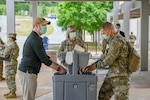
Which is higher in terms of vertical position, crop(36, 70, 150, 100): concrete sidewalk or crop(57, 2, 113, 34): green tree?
crop(57, 2, 113, 34): green tree

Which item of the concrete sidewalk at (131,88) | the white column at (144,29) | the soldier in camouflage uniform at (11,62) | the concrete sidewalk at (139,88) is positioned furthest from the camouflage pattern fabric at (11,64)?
the white column at (144,29)

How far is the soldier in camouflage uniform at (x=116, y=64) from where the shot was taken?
4.52m

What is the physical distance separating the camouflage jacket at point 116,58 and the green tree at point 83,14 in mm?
20882

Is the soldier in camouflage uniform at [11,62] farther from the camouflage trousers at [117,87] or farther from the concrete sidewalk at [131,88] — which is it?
the camouflage trousers at [117,87]

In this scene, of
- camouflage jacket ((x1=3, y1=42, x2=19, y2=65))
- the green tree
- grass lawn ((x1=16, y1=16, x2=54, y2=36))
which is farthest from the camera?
grass lawn ((x1=16, y1=16, x2=54, y2=36))

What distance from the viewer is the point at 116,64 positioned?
4625mm

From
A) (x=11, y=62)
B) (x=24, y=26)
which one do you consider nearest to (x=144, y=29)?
(x=11, y=62)

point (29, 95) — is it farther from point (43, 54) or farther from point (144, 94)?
point (144, 94)

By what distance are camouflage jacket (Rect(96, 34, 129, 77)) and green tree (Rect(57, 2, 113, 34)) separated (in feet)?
A: 68.5

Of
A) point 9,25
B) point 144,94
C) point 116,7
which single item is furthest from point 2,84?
point 116,7

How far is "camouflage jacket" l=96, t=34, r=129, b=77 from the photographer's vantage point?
14.8 feet

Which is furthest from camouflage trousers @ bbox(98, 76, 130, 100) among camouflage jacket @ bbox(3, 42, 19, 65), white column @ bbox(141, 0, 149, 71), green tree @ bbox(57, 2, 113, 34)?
green tree @ bbox(57, 2, 113, 34)

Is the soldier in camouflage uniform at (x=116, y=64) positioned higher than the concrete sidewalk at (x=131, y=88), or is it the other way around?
the soldier in camouflage uniform at (x=116, y=64)

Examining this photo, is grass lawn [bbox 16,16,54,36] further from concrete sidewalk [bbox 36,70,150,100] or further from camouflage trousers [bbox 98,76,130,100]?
camouflage trousers [bbox 98,76,130,100]
